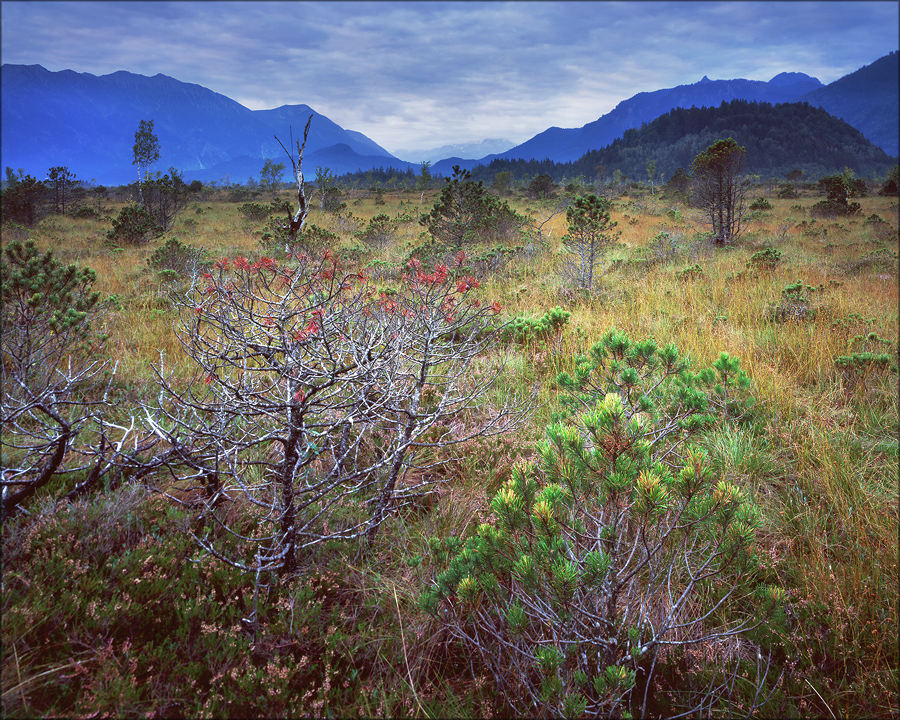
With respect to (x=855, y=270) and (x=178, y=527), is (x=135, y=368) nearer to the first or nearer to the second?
(x=178, y=527)

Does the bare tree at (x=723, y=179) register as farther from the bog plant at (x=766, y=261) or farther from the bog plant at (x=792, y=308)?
the bog plant at (x=792, y=308)

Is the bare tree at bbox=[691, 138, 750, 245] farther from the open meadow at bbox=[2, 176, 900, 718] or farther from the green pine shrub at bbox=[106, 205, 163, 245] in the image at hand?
the green pine shrub at bbox=[106, 205, 163, 245]

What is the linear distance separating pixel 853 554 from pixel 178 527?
3.51 m

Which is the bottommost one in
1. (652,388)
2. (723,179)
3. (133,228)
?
(652,388)

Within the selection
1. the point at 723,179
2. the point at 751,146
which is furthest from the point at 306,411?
the point at 751,146

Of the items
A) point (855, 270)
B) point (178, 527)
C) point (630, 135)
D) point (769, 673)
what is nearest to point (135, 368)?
point (178, 527)

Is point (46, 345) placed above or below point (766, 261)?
below

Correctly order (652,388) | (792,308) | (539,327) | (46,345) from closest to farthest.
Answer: (652,388) → (46,345) → (539,327) → (792,308)

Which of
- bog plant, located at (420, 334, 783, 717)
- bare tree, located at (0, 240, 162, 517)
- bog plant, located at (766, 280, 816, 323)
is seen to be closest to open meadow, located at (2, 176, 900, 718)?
bog plant, located at (420, 334, 783, 717)

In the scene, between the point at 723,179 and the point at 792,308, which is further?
the point at 723,179

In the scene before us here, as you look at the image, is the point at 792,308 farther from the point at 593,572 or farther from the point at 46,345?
the point at 46,345

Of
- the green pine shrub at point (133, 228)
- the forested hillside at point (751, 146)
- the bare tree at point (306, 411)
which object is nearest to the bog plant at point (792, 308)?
the bare tree at point (306, 411)

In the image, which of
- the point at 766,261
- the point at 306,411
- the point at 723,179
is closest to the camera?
the point at 306,411

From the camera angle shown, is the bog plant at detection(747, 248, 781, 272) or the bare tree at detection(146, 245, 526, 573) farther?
the bog plant at detection(747, 248, 781, 272)
